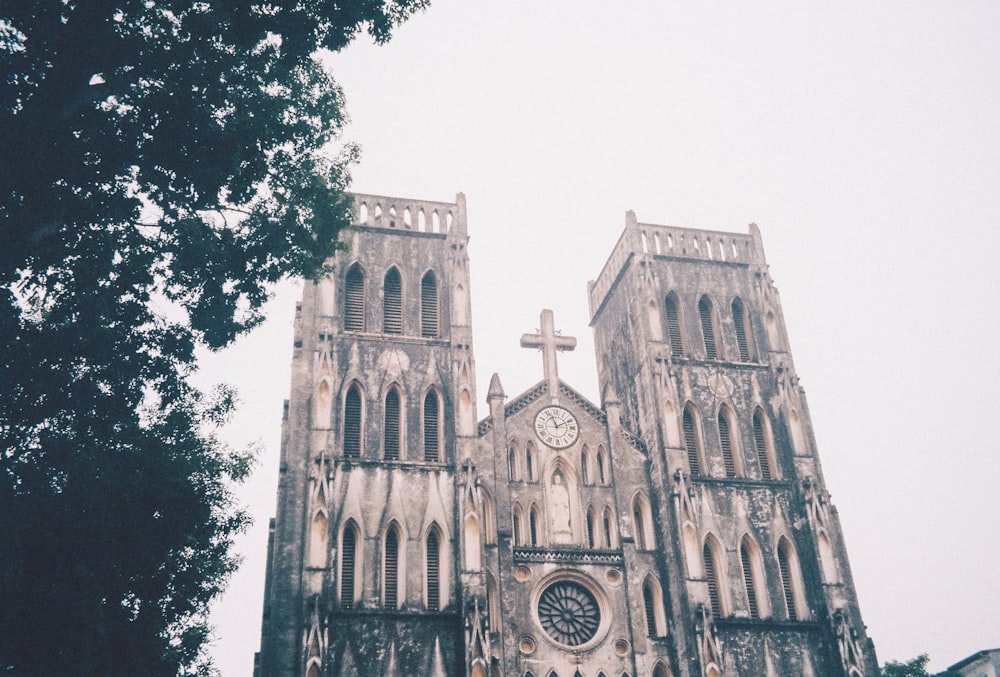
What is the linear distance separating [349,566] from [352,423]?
4354 millimetres

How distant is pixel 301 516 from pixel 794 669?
14.3 metres

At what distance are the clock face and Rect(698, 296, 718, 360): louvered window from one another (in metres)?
5.63

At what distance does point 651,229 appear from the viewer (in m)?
35.7

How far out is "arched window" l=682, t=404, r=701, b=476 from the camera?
3098 cm

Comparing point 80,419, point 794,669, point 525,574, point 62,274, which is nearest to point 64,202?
point 62,274

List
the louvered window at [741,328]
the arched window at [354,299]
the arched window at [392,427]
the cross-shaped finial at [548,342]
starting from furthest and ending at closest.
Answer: the louvered window at [741,328]
the cross-shaped finial at [548,342]
the arched window at [354,299]
the arched window at [392,427]

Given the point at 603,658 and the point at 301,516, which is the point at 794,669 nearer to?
the point at 603,658

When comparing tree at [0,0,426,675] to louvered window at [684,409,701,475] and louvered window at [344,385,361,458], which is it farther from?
louvered window at [684,409,701,475]

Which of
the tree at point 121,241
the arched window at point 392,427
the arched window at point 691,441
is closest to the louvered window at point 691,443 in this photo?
the arched window at point 691,441

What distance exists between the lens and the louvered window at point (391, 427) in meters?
29.0

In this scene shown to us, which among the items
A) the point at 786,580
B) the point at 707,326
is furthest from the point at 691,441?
the point at 786,580

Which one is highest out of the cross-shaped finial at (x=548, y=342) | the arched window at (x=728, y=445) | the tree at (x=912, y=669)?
the cross-shaped finial at (x=548, y=342)

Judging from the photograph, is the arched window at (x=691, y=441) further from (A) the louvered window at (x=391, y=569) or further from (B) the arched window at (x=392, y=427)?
(A) the louvered window at (x=391, y=569)

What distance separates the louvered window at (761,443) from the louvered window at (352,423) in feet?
41.4
